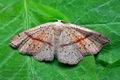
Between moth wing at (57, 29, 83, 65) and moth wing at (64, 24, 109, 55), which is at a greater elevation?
moth wing at (64, 24, 109, 55)

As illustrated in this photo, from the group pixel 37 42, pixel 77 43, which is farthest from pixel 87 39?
pixel 37 42

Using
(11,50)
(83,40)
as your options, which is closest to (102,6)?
(83,40)

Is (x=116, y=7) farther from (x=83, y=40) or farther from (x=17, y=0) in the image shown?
(x=17, y=0)

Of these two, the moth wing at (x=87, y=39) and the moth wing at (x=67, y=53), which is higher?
the moth wing at (x=87, y=39)

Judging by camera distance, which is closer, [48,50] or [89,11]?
[48,50]
